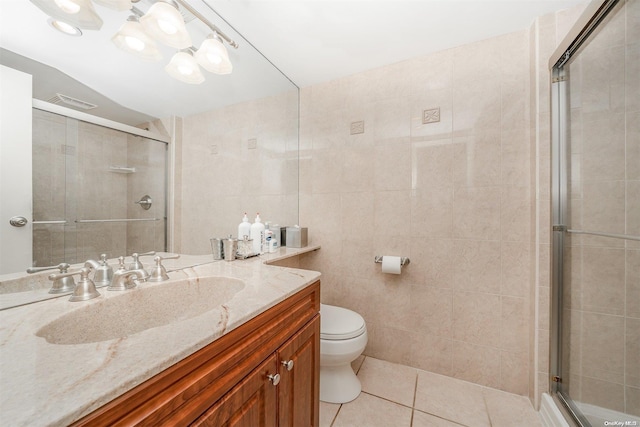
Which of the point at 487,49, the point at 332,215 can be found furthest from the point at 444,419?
the point at 487,49

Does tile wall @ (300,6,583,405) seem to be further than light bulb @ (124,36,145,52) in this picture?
Yes

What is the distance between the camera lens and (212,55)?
1.22 m

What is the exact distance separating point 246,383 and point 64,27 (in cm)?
125

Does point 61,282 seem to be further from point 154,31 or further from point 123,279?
point 154,31

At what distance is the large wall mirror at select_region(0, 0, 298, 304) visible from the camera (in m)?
0.76

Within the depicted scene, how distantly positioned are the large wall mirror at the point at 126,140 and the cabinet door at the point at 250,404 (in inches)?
28.3

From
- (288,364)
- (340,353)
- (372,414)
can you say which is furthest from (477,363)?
(288,364)

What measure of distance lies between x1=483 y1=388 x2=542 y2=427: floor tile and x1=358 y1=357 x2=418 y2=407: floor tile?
0.40m

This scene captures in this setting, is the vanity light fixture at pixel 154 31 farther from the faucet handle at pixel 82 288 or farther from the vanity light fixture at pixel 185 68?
the faucet handle at pixel 82 288

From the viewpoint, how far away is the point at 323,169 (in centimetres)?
192

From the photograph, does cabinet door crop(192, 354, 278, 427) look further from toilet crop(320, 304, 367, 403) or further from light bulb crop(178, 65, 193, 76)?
light bulb crop(178, 65, 193, 76)

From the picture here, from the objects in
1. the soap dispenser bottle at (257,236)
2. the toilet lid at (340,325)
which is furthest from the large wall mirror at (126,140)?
the toilet lid at (340,325)

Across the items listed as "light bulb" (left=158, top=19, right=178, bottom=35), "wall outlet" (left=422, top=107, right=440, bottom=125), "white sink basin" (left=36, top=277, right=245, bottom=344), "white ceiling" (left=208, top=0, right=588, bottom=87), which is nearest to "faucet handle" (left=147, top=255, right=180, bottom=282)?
"white sink basin" (left=36, top=277, right=245, bottom=344)

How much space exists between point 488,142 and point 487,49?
566 millimetres
